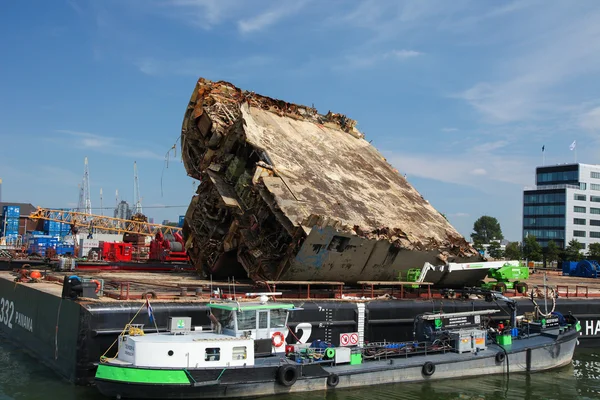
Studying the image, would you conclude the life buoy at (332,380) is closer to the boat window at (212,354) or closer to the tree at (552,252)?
the boat window at (212,354)

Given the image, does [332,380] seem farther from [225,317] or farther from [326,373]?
[225,317]

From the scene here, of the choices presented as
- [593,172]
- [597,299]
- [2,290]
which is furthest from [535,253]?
[2,290]

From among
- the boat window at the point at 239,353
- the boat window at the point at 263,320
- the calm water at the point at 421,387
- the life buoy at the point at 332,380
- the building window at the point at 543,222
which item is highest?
the building window at the point at 543,222

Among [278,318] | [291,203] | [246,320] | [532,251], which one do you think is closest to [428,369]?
[278,318]

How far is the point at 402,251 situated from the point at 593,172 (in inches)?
3778

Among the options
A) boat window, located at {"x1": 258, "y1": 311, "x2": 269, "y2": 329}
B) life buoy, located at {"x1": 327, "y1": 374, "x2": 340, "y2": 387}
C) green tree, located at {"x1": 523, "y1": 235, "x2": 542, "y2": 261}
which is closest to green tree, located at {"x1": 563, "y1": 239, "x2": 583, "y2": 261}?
green tree, located at {"x1": 523, "y1": 235, "x2": 542, "y2": 261}

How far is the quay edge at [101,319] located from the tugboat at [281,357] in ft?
3.35

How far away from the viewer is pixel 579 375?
23.6 meters

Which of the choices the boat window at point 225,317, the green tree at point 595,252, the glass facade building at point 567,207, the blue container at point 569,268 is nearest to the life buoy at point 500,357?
the boat window at point 225,317

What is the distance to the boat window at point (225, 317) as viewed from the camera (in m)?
18.4

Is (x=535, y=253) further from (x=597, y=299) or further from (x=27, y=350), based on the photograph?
(x=27, y=350)

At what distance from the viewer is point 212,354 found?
17172 mm

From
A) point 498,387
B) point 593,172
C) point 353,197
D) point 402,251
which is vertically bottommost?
point 498,387

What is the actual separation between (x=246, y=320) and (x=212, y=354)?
1.79m
